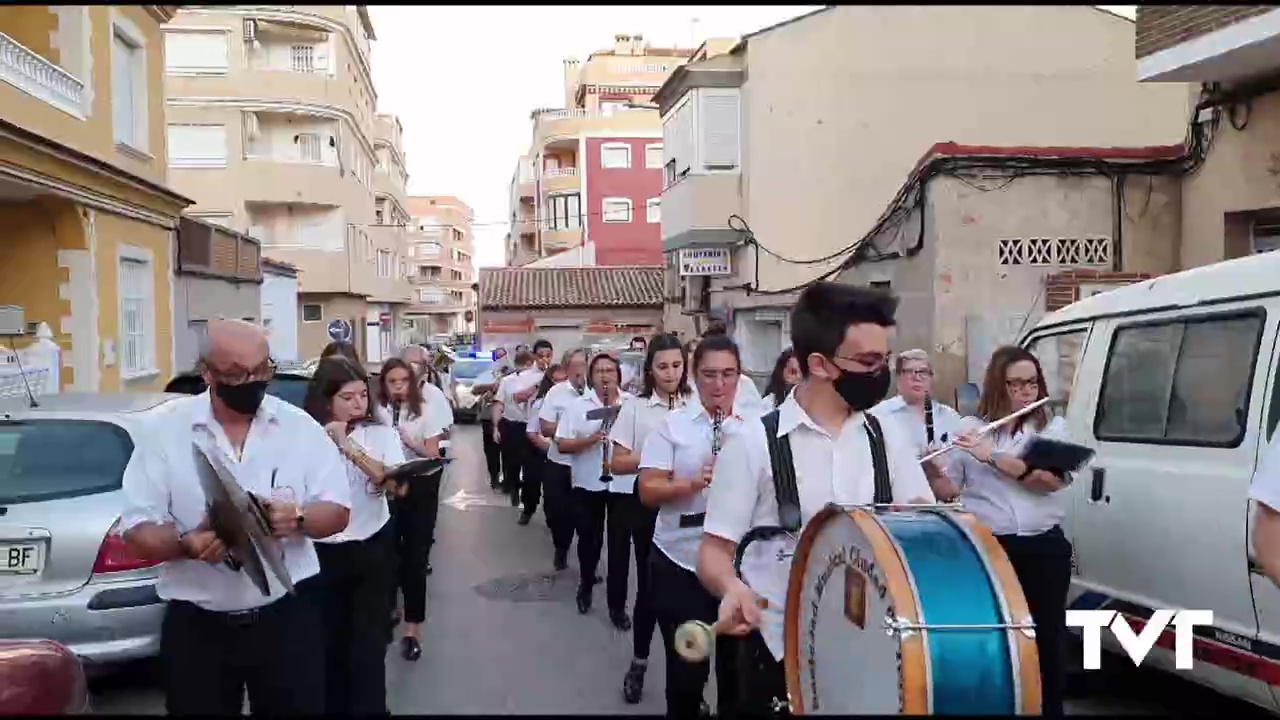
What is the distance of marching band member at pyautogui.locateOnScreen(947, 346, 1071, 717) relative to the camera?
5043 millimetres

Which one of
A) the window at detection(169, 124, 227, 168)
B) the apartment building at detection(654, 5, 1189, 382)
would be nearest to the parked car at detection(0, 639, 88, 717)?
the apartment building at detection(654, 5, 1189, 382)

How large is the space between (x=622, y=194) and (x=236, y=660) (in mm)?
52661

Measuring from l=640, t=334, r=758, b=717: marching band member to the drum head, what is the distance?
1.69m

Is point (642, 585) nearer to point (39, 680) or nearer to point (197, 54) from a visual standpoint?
point (39, 680)

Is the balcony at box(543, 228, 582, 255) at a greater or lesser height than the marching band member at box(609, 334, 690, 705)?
greater

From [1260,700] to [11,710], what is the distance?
14.7 feet

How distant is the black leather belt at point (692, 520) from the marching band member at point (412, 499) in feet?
7.78

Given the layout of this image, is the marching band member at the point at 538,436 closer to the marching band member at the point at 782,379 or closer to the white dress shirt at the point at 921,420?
the marching band member at the point at 782,379

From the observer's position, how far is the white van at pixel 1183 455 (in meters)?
4.69

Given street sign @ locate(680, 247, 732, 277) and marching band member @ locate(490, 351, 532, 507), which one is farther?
street sign @ locate(680, 247, 732, 277)

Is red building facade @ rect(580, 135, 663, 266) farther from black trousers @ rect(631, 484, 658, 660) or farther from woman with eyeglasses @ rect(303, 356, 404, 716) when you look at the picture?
woman with eyeglasses @ rect(303, 356, 404, 716)

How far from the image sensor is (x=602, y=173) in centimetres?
5556

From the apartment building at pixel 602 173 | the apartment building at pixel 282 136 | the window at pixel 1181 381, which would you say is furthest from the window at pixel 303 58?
the window at pixel 1181 381

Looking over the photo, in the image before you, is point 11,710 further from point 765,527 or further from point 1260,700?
point 1260,700
